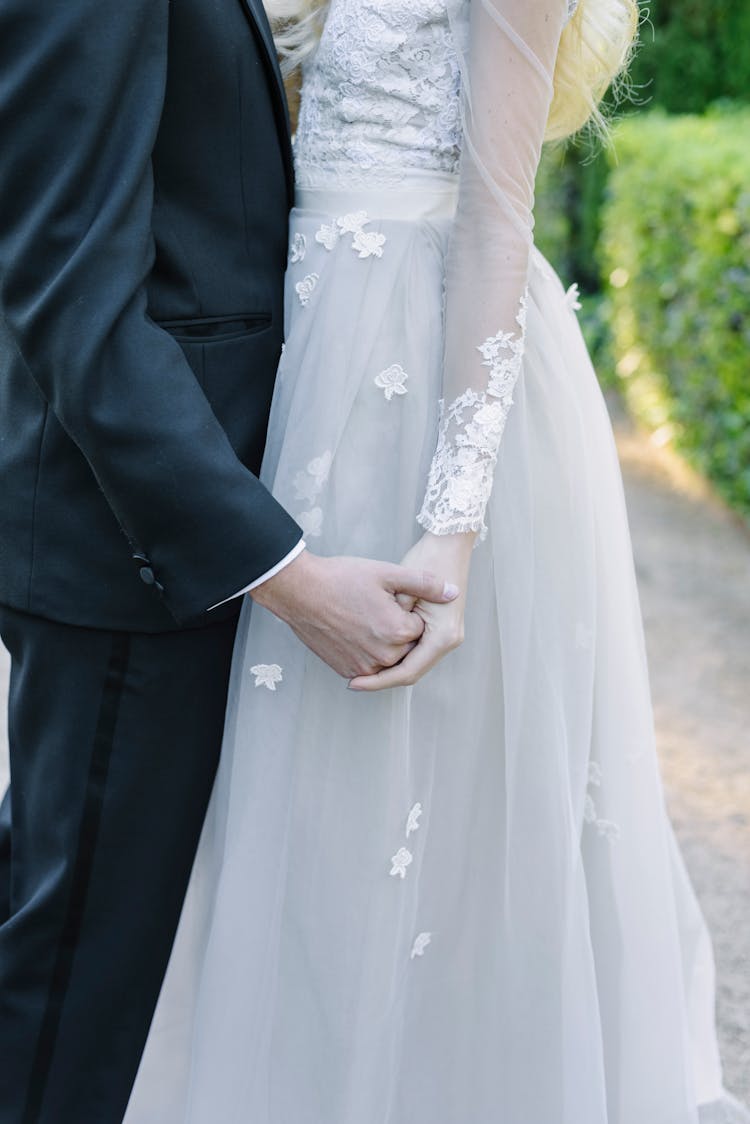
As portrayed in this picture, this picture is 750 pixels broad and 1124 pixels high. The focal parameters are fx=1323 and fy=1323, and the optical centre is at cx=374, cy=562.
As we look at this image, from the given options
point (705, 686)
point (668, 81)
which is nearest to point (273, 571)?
point (705, 686)

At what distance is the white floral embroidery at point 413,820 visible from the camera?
5.41ft

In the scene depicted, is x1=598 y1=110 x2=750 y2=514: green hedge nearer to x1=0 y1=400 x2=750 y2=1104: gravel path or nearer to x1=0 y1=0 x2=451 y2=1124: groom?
x1=0 y1=400 x2=750 y2=1104: gravel path

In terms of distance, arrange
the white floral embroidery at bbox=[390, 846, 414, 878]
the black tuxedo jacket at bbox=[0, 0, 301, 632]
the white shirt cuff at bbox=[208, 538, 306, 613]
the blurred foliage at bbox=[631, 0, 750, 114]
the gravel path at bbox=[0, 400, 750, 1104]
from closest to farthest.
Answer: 1. the black tuxedo jacket at bbox=[0, 0, 301, 632]
2. the white shirt cuff at bbox=[208, 538, 306, 613]
3. the white floral embroidery at bbox=[390, 846, 414, 878]
4. the gravel path at bbox=[0, 400, 750, 1104]
5. the blurred foliage at bbox=[631, 0, 750, 114]

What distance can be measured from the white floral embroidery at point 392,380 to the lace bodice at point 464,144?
0.06 metres

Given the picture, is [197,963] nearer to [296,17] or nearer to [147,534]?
[147,534]

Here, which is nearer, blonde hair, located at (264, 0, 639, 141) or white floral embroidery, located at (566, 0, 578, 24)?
white floral embroidery, located at (566, 0, 578, 24)

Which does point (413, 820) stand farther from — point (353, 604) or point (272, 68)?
point (272, 68)

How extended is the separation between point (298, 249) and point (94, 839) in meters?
0.75

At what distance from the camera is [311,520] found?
63.1 inches

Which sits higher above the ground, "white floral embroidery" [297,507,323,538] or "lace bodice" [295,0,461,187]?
"lace bodice" [295,0,461,187]

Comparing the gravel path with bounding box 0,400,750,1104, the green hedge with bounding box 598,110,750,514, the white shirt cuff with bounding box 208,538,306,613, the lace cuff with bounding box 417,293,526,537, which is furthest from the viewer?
the green hedge with bounding box 598,110,750,514

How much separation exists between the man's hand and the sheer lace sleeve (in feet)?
0.35

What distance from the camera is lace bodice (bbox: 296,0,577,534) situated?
58.3 inches

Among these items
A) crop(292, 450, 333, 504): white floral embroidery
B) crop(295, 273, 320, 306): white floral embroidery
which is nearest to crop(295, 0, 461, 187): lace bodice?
crop(295, 273, 320, 306): white floral embroidery
